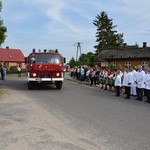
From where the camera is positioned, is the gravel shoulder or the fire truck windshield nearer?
the gravel shoulder

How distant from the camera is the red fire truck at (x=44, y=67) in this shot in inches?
987

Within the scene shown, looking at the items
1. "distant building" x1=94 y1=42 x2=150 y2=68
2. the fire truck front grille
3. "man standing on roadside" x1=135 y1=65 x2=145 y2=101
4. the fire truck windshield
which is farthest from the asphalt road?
"distant building" x1=94 y1=42 x2=150 y2=68

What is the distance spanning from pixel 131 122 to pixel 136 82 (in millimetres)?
9022

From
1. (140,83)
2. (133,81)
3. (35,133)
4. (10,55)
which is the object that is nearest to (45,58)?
(133,81)

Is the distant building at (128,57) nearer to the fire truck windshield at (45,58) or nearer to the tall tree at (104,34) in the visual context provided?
the tall tree at (104,34)

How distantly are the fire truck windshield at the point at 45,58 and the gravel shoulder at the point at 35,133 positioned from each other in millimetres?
11694

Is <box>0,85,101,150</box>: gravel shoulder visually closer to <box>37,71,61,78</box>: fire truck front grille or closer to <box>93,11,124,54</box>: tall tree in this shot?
<box>37,71,61,78</box>: fire truck front grille

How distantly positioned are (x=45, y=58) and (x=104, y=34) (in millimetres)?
74094

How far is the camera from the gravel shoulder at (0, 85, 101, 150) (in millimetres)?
8422

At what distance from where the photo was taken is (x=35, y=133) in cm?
984

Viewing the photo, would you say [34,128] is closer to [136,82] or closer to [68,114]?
[68,114]

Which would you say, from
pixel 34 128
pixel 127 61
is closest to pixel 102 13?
pixel 127 61

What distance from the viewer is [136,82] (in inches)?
811

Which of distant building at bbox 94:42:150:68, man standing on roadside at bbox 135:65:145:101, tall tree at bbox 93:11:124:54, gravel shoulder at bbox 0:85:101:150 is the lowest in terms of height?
gravel shoulder at bbox 0:85:101:150
